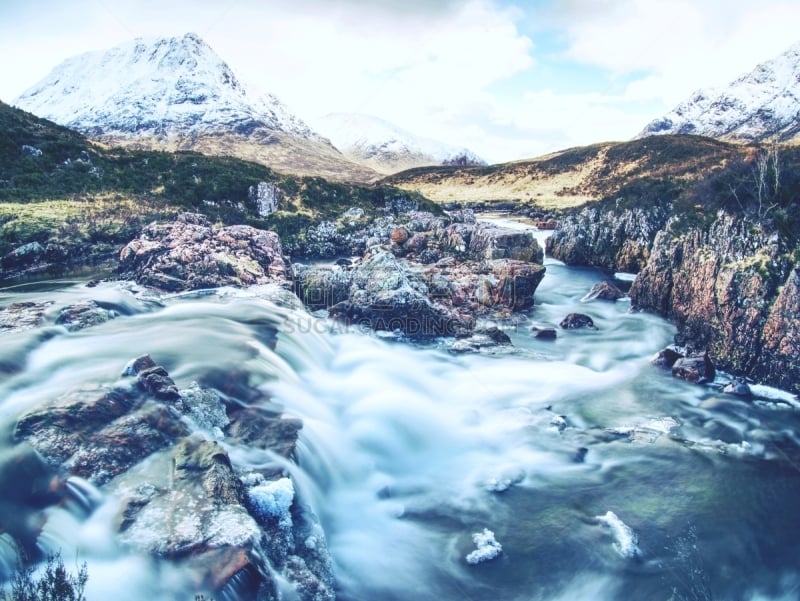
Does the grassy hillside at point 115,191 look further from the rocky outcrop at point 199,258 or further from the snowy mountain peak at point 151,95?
the snowy mountain peak at point 151,95

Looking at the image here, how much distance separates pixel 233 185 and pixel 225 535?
4006cm

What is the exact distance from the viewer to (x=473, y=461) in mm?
15180

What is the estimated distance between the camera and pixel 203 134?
15525 centimetres

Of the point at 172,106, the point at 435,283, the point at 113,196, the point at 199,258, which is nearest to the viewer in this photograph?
the point at 435,283

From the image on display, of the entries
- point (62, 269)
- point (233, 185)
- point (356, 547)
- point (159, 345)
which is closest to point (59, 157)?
point (233, 185)

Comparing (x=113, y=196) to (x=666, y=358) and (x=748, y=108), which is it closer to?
(x=666, y=358)

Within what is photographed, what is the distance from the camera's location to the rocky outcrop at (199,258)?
85.2 ft

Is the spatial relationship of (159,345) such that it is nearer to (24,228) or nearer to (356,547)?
(356,547)

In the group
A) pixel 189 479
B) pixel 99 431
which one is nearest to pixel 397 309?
pixel 99 431

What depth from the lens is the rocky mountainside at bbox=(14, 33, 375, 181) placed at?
148375 mm

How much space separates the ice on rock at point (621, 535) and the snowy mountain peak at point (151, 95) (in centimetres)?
16427

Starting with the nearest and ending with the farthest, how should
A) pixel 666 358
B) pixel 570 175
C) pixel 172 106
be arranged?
1. pixel 666 358
2. pixel 570 175
3. pixel 172 106

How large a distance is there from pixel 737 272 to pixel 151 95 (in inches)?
7452

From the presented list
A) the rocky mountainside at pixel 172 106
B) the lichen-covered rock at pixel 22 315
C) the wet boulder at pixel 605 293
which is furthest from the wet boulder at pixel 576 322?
the rocky mountainside at pixel 172 106
